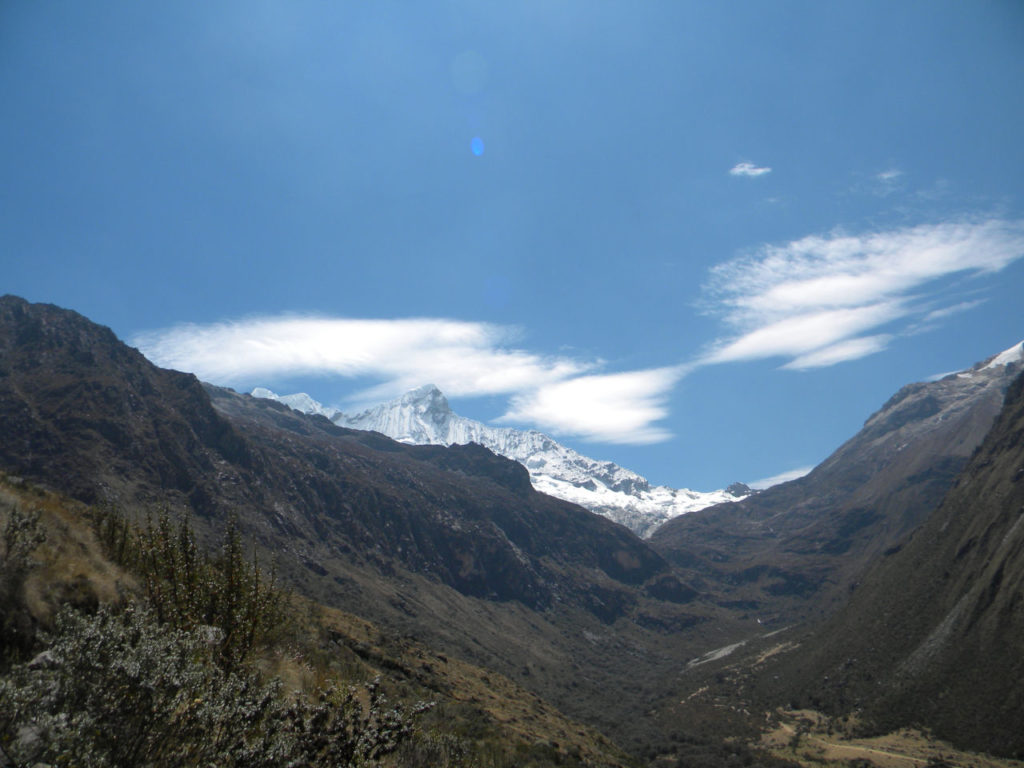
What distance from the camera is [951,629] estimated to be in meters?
107

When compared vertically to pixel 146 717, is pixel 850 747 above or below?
below

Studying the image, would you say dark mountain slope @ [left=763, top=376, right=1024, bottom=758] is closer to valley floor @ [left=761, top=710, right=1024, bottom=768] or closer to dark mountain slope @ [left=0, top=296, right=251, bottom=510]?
valley floor @ [left=761, top=710, right=1024, bottom=768]

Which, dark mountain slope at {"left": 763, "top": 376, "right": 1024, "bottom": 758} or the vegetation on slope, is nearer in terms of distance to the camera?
the vegetation on slope

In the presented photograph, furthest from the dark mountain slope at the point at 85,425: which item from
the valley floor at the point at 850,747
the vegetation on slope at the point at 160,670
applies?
the valley floor at the point at 850,747

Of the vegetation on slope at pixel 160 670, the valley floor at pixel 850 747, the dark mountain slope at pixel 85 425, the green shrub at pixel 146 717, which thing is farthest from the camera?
the dark mountain slope at pixel 85 425

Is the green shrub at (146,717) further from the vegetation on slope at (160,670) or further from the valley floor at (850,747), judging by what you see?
the valley floor at (850,747)

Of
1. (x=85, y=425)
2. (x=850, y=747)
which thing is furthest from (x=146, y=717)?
(x=85, y=425)

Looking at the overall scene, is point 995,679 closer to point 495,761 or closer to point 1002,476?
point 1002,476

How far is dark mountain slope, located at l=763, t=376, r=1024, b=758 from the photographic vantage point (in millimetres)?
88188

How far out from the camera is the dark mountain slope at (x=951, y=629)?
3472 inches

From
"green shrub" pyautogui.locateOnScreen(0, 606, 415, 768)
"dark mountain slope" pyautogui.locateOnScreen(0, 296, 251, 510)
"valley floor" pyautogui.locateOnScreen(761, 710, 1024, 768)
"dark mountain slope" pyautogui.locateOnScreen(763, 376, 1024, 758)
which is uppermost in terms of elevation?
"dark mountain slope" pyautogui.locateOnScreen(0, 296, 251, 510)

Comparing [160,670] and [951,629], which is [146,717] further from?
[951,629]

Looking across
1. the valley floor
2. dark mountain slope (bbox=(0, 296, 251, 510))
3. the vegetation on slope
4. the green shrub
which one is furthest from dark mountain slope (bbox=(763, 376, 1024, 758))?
dark mountain slope (bbox=(0, 296, 251, 510))

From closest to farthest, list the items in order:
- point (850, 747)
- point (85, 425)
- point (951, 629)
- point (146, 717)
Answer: point (146, 717) < point (850, 747) < point (951, 629) < point (85, 425)
